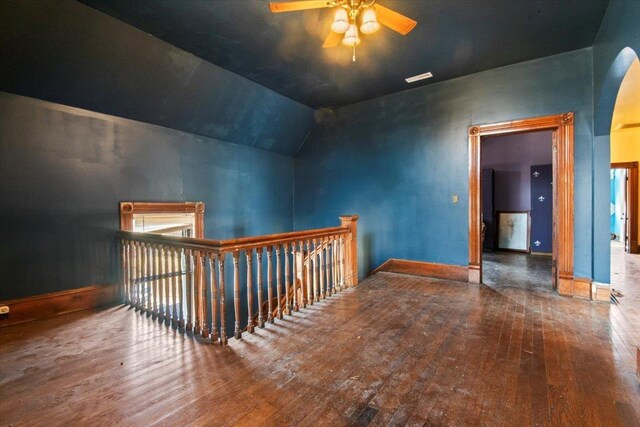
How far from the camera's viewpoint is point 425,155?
4684 millimetres

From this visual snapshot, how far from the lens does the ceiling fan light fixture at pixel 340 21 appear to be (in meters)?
2.35

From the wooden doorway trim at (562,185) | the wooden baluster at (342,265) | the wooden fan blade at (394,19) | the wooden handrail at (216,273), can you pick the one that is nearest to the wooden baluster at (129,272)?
the wooden handrail at (216,273)

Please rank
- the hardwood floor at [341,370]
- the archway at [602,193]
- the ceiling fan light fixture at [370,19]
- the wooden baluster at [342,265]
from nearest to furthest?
1. the hardwood floor at [341,370]
2. the ceiling fan light fixture at [370,19]
3. the archway at [602,193]
4. the wooden baluster at [342,265]

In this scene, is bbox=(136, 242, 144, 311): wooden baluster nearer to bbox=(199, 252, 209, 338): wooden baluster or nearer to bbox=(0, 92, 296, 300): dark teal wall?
bbox=(0, 92, 296, 300): dark teal wall

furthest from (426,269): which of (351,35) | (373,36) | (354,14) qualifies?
(354,14)

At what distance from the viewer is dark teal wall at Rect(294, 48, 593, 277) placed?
11.9 feet

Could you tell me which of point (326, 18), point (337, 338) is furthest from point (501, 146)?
point (337, 338)

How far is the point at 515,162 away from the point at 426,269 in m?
4.35

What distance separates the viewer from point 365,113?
5332 mm

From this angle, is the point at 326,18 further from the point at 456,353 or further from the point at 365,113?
the point at 456,353

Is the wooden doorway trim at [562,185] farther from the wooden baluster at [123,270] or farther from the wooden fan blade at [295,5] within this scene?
the wooden baluster at [123,270]

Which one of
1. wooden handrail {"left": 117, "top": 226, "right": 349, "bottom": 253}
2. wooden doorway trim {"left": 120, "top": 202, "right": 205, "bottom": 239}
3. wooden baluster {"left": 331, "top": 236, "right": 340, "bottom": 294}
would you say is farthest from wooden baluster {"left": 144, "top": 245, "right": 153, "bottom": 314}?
wooden baluster {"left": 331, "top": 236, "right": 340, "bottom": 294}

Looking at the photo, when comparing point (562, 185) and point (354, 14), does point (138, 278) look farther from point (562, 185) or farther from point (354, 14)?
point (562, 185)

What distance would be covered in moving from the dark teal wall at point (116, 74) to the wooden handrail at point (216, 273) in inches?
66.0
